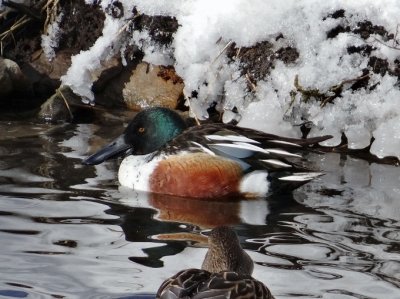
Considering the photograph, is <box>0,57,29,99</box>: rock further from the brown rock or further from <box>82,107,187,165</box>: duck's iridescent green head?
<box>82,107,187,165</box>: duck's iridescent green head

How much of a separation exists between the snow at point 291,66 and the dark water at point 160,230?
0.34 metres

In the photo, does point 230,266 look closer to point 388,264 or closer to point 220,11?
point 388,264

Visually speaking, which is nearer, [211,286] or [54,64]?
[211,286]

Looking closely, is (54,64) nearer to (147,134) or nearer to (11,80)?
(11,80)

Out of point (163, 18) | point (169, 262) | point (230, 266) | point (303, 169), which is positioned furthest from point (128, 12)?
point (230, 266)

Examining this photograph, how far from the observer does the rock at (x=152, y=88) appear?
859 cm

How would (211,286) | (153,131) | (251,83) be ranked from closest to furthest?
(211,286) → (153,131) → (251,83)

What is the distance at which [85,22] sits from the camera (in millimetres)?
9109

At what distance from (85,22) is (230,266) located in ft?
16.1

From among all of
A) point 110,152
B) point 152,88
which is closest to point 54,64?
point 152,88

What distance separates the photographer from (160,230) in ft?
19.2

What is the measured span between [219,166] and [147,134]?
0.67 meters

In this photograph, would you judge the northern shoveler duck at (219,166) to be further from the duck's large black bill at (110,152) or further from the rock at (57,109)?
the rock at (57,109)

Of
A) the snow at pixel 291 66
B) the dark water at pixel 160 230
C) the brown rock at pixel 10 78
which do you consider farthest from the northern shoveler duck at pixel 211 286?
the brown rock at pixel 10 78
